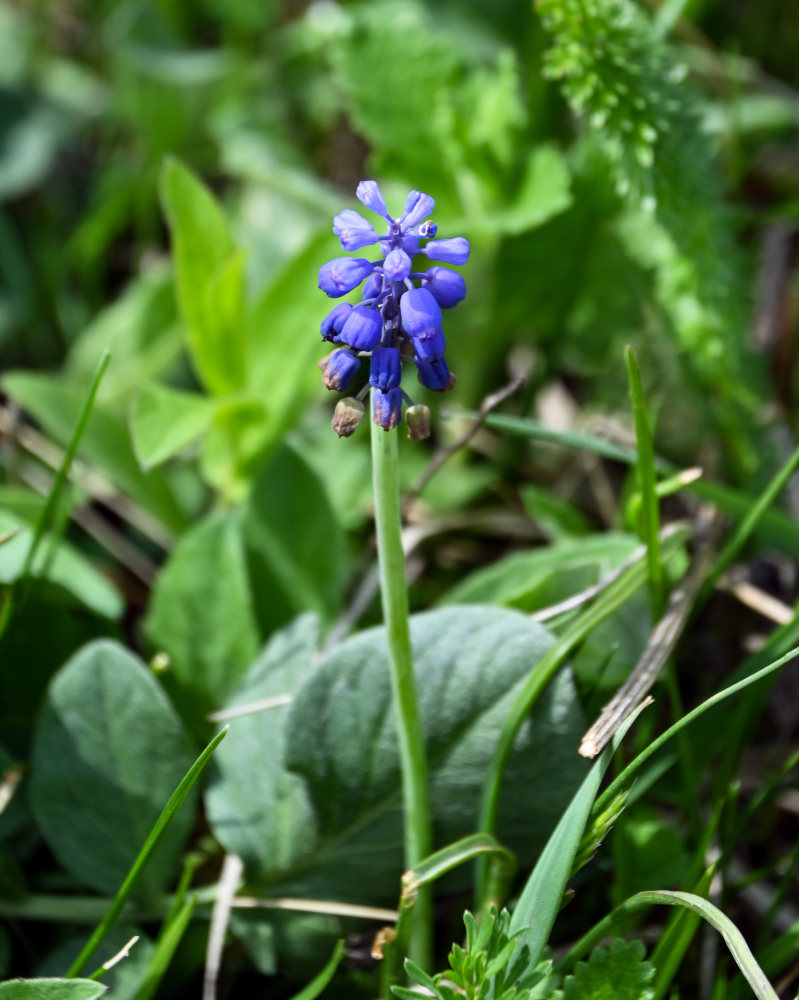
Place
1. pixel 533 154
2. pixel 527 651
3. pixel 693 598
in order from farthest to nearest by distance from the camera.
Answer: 1. pixel 533 154
2. pixel 693 598
3. pixel 527 651

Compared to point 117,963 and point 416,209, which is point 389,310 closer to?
point 416,209

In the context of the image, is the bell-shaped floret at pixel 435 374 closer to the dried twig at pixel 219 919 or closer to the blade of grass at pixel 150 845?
the blade of grass at pixel 150 845

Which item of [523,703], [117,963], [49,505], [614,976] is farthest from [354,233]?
[117,963]

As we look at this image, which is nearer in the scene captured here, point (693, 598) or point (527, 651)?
point (527, 651)

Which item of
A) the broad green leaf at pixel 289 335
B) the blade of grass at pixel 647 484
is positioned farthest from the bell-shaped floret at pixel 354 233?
the broad green leaf at pixel 289 335

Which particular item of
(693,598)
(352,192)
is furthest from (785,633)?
(352,192)

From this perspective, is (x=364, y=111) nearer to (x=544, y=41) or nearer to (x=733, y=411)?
(x=544, y=41)

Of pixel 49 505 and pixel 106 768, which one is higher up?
pixel 49 505
